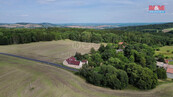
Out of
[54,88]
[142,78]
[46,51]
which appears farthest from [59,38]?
[142,78]

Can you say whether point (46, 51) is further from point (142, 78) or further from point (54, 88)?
point (142, 78)

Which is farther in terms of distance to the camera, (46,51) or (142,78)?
(46,51)

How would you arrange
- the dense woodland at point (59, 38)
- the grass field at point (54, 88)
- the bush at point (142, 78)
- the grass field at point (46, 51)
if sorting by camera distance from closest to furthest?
1. the grass field at point (54, 88)
2. the bush at point (142, 78)
3. the grass field at point (46, 51)
4. the dense woodland at point (59, 38)

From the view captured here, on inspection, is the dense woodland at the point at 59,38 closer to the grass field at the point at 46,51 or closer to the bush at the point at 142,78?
the grass field at the point at 46,51

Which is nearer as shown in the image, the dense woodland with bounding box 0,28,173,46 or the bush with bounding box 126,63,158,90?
the bush with bounding box 126,63,158,90

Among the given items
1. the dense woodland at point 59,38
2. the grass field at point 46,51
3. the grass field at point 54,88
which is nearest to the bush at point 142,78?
the grass field at point 54,88

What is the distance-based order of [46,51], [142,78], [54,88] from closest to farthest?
[54,88] → [142,78] → [46,51]

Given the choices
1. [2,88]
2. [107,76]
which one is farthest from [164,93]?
[2,88]

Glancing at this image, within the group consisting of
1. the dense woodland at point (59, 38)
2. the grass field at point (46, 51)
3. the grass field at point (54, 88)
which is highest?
the dense woodland at point (59, 38)

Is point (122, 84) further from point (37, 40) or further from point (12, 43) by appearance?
point (12, 43)

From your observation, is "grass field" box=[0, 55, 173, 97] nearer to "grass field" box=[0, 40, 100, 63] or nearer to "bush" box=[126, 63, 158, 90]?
"bush" box=[126, 63, 158, 90]

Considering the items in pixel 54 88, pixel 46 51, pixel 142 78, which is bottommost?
pixel 54 88

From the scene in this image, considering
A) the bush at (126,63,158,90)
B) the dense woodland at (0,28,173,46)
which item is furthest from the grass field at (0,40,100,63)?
the bush at (126,63,158,90)
